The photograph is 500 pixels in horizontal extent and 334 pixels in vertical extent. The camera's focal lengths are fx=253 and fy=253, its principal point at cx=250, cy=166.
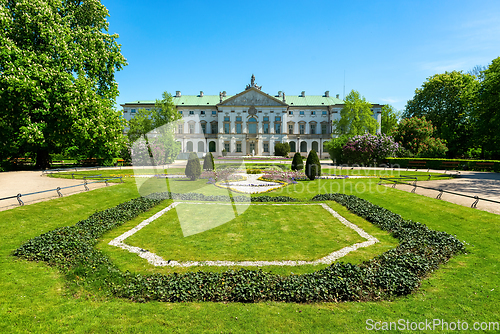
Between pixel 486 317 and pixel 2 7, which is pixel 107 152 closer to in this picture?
pixel 2 7

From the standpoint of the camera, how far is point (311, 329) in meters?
3.94

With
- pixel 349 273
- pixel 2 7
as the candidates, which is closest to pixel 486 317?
pixel 349 273

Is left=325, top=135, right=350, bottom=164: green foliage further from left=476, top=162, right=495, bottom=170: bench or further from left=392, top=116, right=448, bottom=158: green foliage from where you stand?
left=476, top=162, right=495, bottom=170: bench

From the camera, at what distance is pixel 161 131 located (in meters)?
35.0

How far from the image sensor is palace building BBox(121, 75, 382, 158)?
6506 cm

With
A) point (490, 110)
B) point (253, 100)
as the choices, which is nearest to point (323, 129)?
point (253, 100)

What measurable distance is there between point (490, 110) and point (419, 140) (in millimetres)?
8197

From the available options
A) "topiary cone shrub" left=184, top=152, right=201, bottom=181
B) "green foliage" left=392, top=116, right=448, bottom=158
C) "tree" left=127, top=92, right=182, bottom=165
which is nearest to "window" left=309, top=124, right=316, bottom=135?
"green foliage" left=392, top=116, right=448, bottom=158

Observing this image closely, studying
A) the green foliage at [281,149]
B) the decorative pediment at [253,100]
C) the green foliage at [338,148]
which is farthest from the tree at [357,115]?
the decorative pediment at [253,100]

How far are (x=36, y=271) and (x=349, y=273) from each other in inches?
272

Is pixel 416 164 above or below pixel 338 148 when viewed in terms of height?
below

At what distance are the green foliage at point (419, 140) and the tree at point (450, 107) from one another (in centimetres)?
1034

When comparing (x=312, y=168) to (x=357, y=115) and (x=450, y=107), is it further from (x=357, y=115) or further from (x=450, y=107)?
(x=450, y=107)
